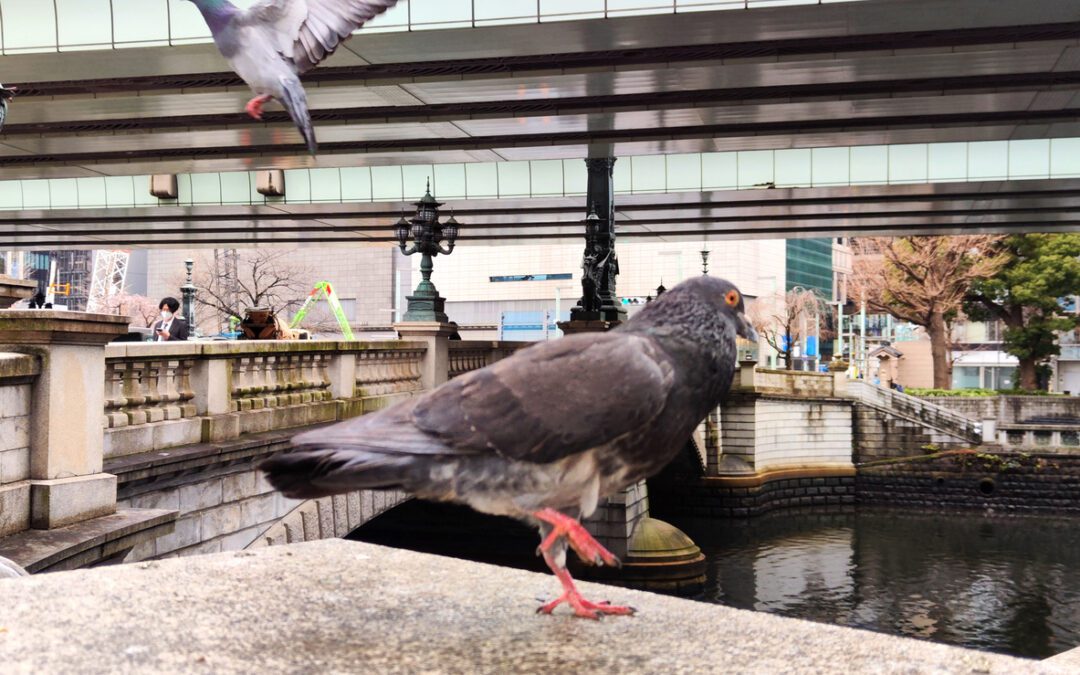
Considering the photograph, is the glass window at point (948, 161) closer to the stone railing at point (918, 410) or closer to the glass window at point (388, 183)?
the glass window at point (388, 183)

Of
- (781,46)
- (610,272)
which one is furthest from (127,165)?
(781,46)

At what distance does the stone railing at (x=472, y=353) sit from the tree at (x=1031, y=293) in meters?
35.8

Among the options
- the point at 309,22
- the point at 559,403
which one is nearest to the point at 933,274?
the point at 309,22

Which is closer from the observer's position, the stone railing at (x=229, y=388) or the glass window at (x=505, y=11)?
the stone railing at (x=229, y=388)

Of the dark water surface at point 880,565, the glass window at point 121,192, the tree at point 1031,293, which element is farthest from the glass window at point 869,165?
the tree at point 1031,293

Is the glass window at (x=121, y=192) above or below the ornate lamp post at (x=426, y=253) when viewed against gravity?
above

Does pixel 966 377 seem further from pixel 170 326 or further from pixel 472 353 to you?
pixel 170 326

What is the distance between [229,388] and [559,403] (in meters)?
9.26

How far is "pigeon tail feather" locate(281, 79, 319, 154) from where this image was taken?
3.02 metres

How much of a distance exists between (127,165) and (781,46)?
16.7 meters

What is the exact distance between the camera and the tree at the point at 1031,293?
49.2 metres

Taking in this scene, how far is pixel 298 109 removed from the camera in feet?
10.2

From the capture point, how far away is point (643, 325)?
296cm

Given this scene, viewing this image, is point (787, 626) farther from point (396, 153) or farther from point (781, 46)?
point (396, 153)
